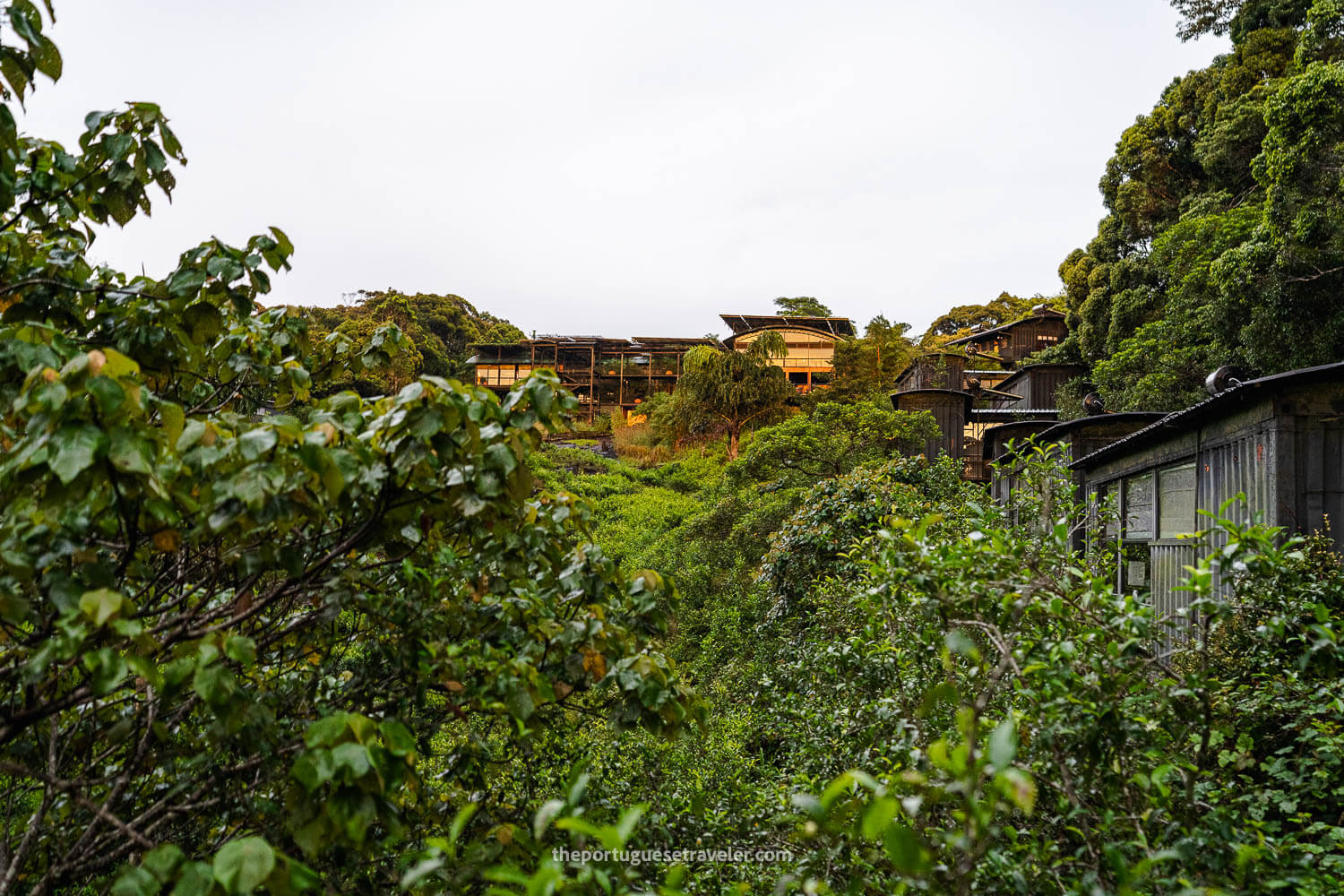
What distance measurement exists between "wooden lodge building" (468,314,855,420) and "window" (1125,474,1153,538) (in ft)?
98.1

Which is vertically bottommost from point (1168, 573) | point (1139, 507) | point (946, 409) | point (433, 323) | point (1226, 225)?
point (1168, 573)

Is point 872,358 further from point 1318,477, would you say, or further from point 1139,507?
point 1318,477

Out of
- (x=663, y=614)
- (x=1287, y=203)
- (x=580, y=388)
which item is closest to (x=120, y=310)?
(x=663, y=614)

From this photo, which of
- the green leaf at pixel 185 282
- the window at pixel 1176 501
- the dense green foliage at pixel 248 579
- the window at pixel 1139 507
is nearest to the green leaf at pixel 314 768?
the dense green foliage at pixel 248 579

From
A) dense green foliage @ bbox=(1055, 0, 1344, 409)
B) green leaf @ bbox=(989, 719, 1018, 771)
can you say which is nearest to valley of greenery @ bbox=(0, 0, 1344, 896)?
green leaf @ bbox=(989, 719, 1018, 771)

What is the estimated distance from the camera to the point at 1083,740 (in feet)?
7.43

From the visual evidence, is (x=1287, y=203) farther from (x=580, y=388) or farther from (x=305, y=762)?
(x=580, y=388)

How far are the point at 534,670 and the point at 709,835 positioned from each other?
195 cm

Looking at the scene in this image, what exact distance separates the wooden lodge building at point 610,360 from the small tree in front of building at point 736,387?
975 centimetres

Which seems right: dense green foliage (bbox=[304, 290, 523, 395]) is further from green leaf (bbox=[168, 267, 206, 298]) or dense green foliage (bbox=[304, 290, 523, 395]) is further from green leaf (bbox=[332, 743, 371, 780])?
green leaf (bbox=[332, 743, 371, 780])

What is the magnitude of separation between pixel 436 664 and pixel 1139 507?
7.02 metres

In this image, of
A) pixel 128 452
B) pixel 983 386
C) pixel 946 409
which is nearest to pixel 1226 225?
pixel 946 409

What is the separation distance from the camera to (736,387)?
1071 inches

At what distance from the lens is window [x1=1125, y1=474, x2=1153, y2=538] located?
23.7ft
